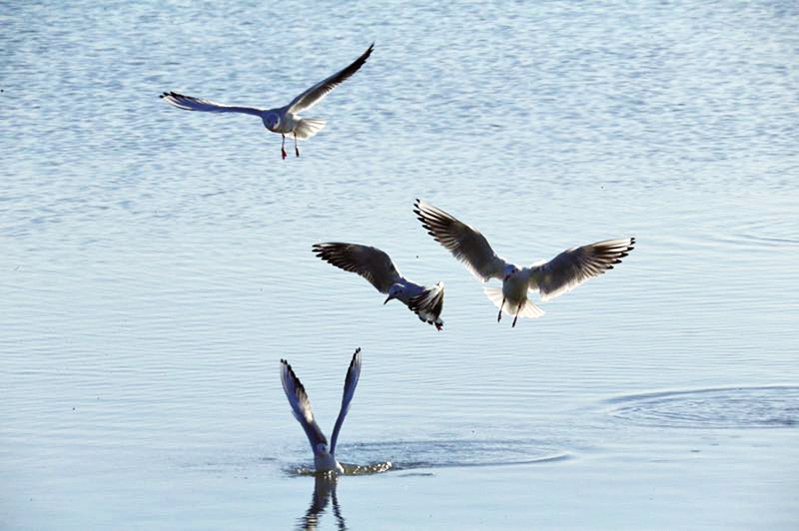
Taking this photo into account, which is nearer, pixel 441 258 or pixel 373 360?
pixel 373 360

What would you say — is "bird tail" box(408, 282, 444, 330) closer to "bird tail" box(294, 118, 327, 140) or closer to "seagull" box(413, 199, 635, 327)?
"seagull" box(413, 199, 635, 327)

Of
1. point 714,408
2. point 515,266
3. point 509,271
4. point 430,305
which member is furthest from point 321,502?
point 714,408

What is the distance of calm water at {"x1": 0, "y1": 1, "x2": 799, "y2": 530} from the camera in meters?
11.1

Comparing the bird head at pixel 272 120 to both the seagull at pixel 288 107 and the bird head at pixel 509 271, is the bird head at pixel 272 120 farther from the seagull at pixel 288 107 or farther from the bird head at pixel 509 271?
the bird head at pixel 509 271

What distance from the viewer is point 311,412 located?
1156 cm

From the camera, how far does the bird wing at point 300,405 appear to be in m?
11.4

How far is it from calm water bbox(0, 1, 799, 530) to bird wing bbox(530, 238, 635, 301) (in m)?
0.78

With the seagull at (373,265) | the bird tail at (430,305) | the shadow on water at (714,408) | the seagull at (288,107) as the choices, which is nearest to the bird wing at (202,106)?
the seagull at (288,107)

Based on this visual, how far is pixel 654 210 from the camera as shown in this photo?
1728 centimetres

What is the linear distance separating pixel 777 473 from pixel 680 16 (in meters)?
19.8

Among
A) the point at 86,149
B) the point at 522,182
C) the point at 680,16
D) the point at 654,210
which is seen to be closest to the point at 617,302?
→ the point at 654,210

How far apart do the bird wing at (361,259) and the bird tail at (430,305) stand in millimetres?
511

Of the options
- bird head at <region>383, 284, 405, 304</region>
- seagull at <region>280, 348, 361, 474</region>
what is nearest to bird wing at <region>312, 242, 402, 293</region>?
bird head at <region>383, 284, 405, 304</region>

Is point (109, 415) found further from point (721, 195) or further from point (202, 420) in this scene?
point (721, 195)
